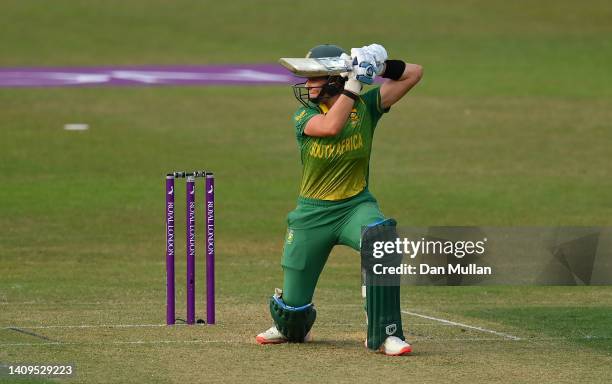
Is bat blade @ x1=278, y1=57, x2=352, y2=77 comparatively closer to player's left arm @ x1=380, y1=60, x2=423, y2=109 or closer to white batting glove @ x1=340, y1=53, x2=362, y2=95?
white batting glove @ x1=340, y1=53, x2=362, y2=95

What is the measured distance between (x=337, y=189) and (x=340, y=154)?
9.6 inches

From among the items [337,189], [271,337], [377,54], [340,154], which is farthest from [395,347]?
[377,54]

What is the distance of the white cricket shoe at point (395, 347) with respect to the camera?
9.39 m

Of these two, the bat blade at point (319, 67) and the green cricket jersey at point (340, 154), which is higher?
the bat blade at point (319, 67)

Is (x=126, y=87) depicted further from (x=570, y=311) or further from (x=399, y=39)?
(x=570, y=311)

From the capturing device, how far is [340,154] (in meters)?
9.56

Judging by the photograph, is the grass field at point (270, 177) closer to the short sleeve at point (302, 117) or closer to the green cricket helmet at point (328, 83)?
the short sleeve at point (302, 117)

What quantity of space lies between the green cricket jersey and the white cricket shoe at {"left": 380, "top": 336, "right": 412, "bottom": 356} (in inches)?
39.6

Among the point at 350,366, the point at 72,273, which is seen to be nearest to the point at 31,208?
the point at 72,273

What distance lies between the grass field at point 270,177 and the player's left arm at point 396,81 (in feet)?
5.59

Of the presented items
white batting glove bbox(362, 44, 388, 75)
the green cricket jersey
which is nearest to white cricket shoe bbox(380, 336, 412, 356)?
the green cricket jersey

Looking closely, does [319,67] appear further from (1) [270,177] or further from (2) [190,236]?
(1) [270,177]

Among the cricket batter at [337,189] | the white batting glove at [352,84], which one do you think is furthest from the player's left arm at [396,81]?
the white batting glove at [352,84]

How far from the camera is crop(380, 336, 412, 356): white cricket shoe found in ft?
30.8
